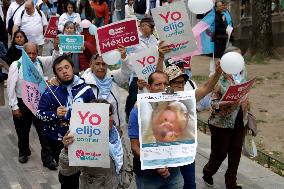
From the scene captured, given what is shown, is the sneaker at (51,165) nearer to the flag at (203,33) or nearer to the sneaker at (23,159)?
the sneaker at (23,159)

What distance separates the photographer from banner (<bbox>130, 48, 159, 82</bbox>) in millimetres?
6477

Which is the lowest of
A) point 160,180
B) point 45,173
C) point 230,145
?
point 45,173

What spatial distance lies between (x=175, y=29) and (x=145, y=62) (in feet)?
1.75

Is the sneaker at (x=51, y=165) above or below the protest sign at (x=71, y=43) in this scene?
below

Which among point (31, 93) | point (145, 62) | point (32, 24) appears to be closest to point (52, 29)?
point (32, 24)

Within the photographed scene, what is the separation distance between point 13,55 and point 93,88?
8.72 ft

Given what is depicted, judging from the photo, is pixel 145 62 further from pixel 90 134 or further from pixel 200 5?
pixel 90 134

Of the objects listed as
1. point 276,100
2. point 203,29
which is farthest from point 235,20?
point 203,29

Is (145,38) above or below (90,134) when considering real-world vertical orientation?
above

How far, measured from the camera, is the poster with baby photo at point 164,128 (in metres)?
4.46

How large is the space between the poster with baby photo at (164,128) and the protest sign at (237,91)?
1.45 m

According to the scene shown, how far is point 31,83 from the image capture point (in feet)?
20.7

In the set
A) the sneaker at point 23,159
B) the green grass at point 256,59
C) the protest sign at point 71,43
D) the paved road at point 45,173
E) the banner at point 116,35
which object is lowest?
the paved road at point 45,173

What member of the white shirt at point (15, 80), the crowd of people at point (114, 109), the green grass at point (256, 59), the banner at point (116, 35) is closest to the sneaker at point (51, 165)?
the crowd of people at point (114, 109)
